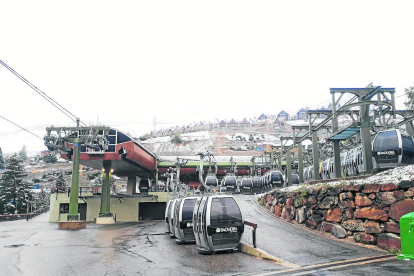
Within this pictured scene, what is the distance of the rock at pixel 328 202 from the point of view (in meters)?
14.9

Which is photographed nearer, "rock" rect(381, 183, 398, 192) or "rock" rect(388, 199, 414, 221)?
"rock" rect(388, 199, 414, 221)

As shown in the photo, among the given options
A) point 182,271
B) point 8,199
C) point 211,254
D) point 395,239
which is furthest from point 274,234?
point 8,199

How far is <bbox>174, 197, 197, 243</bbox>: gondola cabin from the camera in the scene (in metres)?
15.0

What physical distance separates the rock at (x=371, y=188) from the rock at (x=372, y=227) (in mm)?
1114

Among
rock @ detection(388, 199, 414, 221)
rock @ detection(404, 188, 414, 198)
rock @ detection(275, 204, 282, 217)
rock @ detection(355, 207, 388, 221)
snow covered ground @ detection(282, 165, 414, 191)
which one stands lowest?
rock @ detection(275, 204, 282, 217)

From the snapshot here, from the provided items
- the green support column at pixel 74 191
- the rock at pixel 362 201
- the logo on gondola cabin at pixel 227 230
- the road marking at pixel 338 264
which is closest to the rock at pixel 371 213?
the rock at pixel 362 201

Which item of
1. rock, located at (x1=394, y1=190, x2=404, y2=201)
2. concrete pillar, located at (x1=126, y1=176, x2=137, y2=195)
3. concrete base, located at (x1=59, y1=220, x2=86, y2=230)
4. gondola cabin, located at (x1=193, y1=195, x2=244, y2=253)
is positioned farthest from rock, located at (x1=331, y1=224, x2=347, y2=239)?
concrete pillar, located at (x1=126, y1=176, x2=137, y2=195)

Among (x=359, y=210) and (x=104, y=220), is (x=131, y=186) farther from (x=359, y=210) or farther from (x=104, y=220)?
(x=359, y=210)

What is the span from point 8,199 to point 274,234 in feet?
187

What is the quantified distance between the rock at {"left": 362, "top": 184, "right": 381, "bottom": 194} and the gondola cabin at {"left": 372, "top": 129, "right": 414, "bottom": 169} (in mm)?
7169

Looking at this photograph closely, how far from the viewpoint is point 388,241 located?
37.4 ft

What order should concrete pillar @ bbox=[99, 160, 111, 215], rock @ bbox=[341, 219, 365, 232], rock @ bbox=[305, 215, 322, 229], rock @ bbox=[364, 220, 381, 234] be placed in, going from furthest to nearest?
1. concrete pillar @ bbox=[99, 160, 111, 215]
2. rock @ bbox=[305, 215, 322, 229]
3. rock @ bbox=[341, 219, 365, 232]
4. rock @ bbox=[364, 220, 381, 234]

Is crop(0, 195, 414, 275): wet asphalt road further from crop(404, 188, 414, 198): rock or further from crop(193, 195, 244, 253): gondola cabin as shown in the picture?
crop(404, 188, 414, 198): rock

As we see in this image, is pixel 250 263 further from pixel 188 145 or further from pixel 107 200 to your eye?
pixel 188 145
